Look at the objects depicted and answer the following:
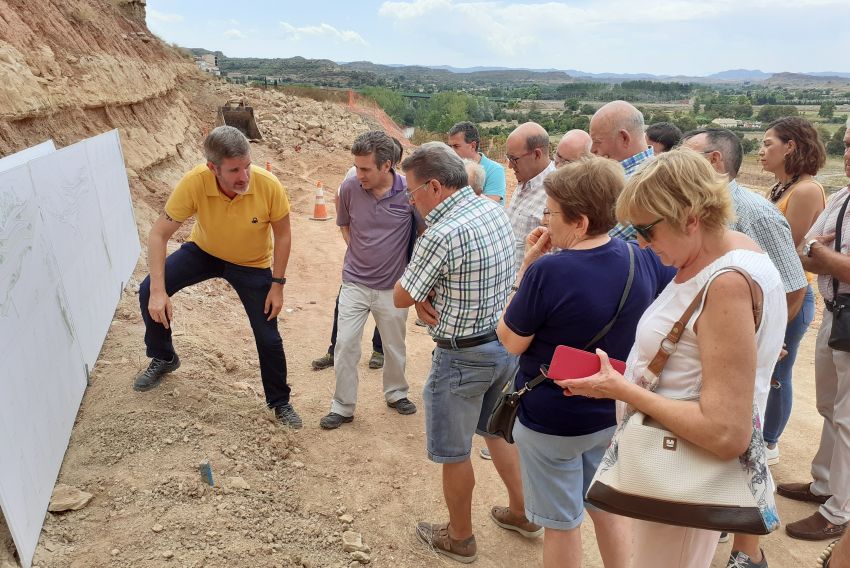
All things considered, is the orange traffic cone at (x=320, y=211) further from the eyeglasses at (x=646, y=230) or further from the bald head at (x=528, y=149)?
the eyeglasses at (x=646, y=230)

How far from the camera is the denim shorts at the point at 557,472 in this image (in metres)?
2.37

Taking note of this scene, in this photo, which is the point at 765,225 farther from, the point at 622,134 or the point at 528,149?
the point at 528,149

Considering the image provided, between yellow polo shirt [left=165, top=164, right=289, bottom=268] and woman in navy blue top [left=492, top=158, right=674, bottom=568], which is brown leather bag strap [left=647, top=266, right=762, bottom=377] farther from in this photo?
yellow polo shirt [left=165, top=164, right=289, bottom=268]

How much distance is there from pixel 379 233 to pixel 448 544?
229 cm

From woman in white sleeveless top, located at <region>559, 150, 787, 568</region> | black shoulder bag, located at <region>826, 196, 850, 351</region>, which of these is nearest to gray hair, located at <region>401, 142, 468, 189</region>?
woman in white sleeveless top, located at <region>559, 150, 787, 568</region>

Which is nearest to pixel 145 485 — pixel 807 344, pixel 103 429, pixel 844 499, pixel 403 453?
pixel 103 429

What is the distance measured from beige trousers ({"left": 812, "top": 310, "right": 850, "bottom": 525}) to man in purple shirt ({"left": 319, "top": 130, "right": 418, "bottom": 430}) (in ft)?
9.44

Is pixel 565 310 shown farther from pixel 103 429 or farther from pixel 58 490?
pixel 103 429

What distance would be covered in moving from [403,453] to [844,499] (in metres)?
2.81

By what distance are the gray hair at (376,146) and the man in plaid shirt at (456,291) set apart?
1.27m

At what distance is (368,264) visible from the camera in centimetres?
445

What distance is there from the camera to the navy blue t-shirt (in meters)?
2.16

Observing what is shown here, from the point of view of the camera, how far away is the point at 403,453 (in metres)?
4.32

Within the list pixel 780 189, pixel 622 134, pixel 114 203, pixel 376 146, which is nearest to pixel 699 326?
A: pixel 622 134
